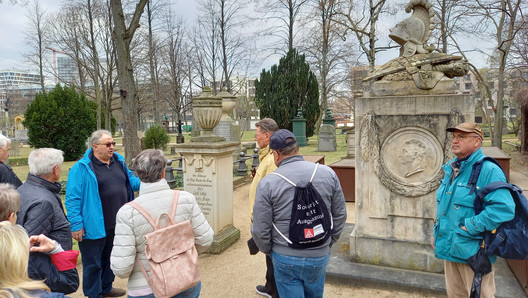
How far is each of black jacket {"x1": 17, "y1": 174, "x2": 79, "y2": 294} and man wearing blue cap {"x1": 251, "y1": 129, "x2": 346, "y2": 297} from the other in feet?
4.35

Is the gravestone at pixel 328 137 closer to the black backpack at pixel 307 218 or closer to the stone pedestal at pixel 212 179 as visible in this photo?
the stone pedestal at pixel 212 179

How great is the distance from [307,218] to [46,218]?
1.98 metres

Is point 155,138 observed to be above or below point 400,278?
above

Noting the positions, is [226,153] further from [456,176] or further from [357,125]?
[456,176]

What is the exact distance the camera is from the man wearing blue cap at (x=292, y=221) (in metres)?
2.57

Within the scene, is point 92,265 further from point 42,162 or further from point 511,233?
point 511,233

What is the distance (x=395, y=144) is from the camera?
435 centimetres

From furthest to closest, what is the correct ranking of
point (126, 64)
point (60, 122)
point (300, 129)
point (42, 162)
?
point (300, 129)
point (60, 122)
point (126, 64)
point (42, 162)

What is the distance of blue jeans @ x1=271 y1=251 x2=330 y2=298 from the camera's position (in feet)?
8.54

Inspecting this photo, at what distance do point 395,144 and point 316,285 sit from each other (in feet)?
7.71

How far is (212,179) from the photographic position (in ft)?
19.0

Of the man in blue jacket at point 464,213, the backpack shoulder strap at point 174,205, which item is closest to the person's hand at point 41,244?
the backpack shoulder strap at point 174,205

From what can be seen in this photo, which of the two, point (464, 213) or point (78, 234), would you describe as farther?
point (78, 234)

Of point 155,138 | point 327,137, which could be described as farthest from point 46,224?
point 327,137
